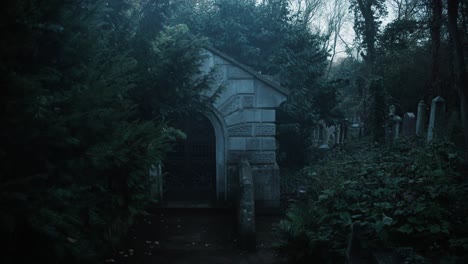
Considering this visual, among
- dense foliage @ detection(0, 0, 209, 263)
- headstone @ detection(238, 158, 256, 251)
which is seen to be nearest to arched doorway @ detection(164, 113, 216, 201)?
headstone @ detection(238, 158, 256, 251)

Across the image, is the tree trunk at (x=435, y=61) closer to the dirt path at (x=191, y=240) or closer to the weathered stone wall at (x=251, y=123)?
the weathered stone wall at (x=251, y=123)

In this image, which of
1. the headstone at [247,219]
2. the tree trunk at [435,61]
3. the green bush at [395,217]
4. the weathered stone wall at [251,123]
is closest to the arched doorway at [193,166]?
the weathered stone wall at [251,123]

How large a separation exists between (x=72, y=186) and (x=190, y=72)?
336 centimetres

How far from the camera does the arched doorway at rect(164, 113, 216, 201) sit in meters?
10.1

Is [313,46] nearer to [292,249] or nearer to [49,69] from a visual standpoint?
[292,249]

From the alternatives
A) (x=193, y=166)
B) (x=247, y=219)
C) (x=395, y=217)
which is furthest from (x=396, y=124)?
(x=395, y=217)

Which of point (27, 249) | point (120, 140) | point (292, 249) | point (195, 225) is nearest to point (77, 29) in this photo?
point (120, 140)

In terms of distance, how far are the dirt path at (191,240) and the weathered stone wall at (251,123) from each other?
34.4 inches

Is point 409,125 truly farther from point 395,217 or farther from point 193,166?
point 395,217

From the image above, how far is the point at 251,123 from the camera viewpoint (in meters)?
9.76

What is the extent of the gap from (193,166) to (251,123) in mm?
1998

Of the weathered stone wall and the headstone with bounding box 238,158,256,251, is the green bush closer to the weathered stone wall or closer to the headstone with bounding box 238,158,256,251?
the headstone with bounding box 238,158,256,251

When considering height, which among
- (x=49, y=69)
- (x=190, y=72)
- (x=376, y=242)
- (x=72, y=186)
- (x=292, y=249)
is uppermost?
(x=190, y=72)

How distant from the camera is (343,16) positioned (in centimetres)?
3338
